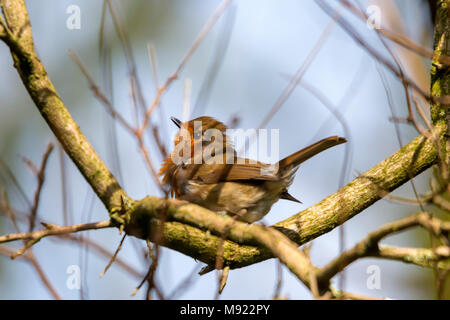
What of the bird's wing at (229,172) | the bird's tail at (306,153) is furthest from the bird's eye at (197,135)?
the bird's tail at (306,153)

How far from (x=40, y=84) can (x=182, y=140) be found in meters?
2.32

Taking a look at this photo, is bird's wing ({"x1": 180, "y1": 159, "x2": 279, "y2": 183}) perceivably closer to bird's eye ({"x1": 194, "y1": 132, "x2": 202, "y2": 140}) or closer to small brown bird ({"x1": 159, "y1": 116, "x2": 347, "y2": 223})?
small brown bird ({"x1": 159, "y1": 116, "x2": 347, "y2": 223})

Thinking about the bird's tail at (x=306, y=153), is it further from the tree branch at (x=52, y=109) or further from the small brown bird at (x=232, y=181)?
the tree branch at (x=52, y=109)

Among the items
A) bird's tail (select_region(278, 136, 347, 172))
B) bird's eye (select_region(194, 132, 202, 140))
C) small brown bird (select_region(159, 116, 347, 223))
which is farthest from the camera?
bird's eye (select_region(194, 132, 202, 140))

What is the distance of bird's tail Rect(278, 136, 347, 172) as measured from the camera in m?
4.35

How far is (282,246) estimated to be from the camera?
8.16 feet

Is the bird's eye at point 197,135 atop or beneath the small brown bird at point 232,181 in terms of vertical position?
atop

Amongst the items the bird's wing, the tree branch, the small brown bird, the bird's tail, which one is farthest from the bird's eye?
the tree branch

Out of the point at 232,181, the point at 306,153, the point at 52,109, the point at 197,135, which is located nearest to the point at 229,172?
the point at 232,181

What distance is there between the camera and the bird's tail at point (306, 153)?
14.3ft

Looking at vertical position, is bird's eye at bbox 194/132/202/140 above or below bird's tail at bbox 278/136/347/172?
above

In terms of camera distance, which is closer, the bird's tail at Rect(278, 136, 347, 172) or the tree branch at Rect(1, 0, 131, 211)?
the tree branch at Rect(1, 0, 131, 211)

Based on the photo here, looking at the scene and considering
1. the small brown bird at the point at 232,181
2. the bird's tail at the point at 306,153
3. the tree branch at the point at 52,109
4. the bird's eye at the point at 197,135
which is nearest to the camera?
the tree branch at the point at 52,109

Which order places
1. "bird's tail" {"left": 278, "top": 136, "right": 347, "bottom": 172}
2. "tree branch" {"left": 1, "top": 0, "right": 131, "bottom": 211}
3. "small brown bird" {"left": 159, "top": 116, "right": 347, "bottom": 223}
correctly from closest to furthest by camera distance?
"tree branch" {"left": 1, "top": 0, "right": 131, "bottom": 211}, "bird's tail" {"left": 278, "top": 136, "right": 347, "bottom": 172}, "small brown bird" {"left": 159, "top": 116, "right": 347, "bottom": 223}
